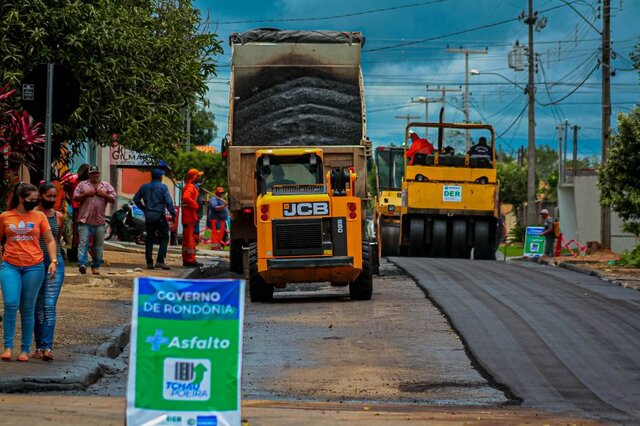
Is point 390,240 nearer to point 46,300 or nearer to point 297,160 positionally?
point 297,160

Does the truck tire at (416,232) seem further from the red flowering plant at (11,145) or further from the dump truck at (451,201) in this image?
A: the red flowering plant at (11,145)

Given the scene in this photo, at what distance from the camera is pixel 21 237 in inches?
442

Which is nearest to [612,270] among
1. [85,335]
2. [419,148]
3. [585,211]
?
[419,148]

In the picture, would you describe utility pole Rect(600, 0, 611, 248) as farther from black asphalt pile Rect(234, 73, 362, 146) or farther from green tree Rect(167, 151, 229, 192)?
green tree Rect(167, 151, 229, 192)

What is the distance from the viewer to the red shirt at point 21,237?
11203 mm

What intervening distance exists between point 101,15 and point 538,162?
118 meters

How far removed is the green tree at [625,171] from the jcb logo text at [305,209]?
12.9 metres

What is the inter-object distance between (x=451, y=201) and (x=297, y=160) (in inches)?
533

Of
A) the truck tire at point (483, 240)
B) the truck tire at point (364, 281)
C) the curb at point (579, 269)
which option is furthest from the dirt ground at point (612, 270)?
the truck tire at point (364, 281)

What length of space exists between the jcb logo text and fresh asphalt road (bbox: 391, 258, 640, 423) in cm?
213

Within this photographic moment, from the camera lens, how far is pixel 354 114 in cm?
2258

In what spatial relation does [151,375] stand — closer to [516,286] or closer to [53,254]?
[53,254]

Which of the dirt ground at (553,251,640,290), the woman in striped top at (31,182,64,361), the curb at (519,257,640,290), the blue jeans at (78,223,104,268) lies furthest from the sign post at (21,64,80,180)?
the curb at (519,257,640,290)

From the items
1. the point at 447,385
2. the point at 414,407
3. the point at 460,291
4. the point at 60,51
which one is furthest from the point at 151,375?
the point at 60,51
